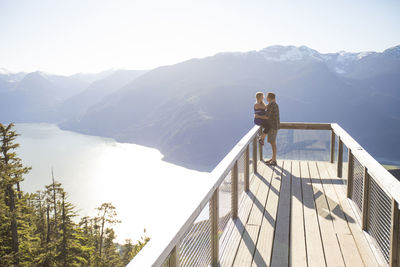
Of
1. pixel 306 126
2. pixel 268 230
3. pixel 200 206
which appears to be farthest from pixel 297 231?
pixel 306 126

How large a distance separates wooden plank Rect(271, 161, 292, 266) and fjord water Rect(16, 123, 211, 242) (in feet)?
127

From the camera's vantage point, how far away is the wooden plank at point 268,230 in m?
2.80

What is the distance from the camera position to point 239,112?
5541 inches

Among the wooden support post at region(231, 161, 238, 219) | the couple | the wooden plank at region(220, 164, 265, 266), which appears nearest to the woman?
the couple

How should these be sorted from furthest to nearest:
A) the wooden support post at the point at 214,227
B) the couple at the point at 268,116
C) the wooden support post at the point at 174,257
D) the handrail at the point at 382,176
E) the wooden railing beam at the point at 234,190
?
the couple at the point at 268,116, the wooden railing beam at the point at 234,190, the wooden support post at the point at 214,227, the handrail at the point at 382,176, the wooden support post at the point at 174,257

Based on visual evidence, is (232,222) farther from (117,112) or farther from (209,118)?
(117,112)

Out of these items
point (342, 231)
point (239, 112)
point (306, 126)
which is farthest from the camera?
point (239, 112)

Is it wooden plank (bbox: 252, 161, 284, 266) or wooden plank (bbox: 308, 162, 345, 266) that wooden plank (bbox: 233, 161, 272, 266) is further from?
wooden plank (bbox: 308, 162, 345, 266)

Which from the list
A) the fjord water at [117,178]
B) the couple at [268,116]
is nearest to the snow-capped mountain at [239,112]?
the fjord water at [117,178]

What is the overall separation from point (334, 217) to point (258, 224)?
3.18 feet

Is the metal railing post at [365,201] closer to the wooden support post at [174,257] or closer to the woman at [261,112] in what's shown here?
the wooden support post at [174,257]

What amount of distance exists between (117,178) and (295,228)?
87501 millimetres

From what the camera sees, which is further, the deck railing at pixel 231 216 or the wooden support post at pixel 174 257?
the deck railing at pixel 231 216

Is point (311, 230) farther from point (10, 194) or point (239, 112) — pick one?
point (239, 112)
